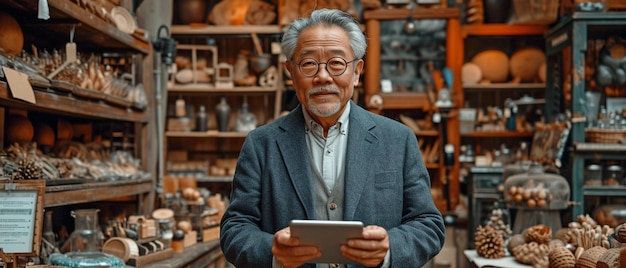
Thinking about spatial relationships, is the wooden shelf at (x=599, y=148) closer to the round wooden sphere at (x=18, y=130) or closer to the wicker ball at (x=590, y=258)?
the wicker ball at (x=590, y=258)

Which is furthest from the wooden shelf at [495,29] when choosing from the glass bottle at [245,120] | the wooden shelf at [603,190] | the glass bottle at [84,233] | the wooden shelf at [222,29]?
the glass bottle at [84,233]

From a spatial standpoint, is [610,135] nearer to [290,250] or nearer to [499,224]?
[499,224]

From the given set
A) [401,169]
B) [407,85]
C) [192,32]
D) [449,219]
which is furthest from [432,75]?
[401,169]

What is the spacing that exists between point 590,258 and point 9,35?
268 cm

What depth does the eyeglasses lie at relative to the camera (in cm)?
217

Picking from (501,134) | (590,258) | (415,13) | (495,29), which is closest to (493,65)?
(495,29)

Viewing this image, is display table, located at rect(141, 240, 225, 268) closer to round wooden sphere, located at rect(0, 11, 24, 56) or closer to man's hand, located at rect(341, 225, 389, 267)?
round wooden sphere, located at rect(0, 11, 24, 56)

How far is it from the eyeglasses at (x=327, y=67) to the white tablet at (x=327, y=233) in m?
0.52

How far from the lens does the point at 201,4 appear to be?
24.7 ft

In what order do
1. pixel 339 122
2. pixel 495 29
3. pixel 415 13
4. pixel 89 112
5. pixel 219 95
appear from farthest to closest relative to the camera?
pixel 219 95, pixel 495 29, pixel 415 13, pixel 89 112, pixel 339 122

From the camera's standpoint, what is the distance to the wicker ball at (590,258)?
3209mm

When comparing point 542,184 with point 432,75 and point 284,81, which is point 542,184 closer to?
point 432,75

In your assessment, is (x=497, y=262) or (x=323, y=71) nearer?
(x=323, y=71)

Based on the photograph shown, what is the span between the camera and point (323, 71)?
217cm
